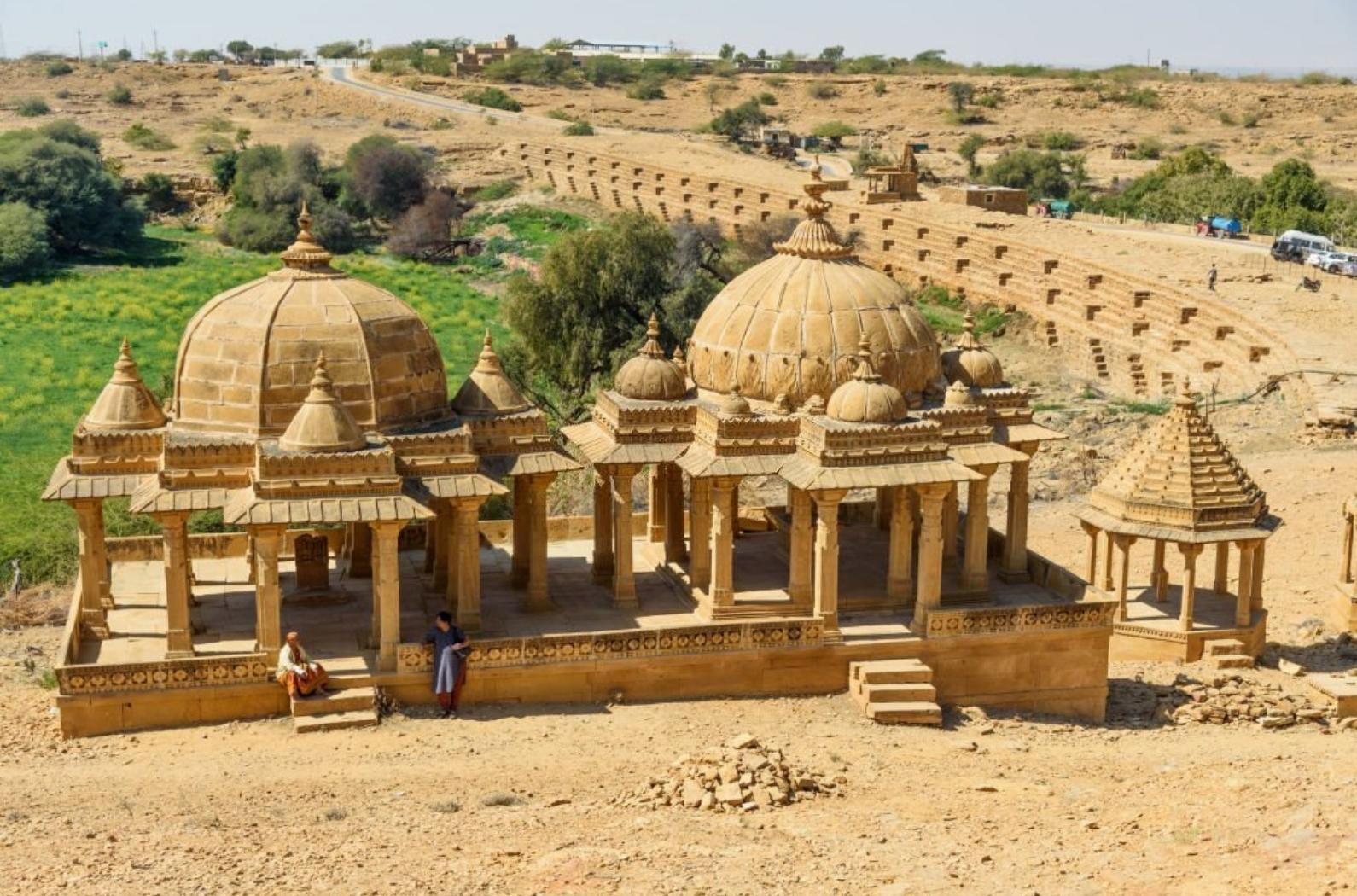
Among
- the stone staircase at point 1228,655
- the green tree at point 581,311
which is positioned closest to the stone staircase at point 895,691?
the stone staircase at point 1228,655

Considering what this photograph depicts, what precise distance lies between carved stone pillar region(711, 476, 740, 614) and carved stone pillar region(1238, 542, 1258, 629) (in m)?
7.09

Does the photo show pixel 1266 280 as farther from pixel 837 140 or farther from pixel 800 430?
pixel 837 140

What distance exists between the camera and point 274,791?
14469 millimetres

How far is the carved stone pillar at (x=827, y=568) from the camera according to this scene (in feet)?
57.3

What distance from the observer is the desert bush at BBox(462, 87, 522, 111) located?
316 feet

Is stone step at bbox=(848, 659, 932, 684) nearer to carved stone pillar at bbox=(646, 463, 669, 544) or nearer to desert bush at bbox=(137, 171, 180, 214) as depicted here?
carved stone pillar at bbox=(646, 463, 669, 544)

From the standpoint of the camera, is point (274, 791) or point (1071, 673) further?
point (1071, 673)

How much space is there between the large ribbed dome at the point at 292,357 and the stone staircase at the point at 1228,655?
1041 centimetres

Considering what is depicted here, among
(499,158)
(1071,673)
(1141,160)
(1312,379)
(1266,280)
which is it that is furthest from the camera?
(1141,160)

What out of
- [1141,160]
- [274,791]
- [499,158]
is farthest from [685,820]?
[1141,160]

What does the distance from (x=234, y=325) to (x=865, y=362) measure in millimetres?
6835

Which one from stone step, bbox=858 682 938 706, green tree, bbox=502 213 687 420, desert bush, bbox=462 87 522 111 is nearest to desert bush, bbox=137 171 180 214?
desert bush, bbox=462 87 522 111

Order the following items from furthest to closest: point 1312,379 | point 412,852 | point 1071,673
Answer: point 1312,379, point 1071,673, point 412,852

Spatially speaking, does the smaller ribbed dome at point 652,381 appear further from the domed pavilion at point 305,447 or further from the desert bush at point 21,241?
the desert bush at point 21,241
